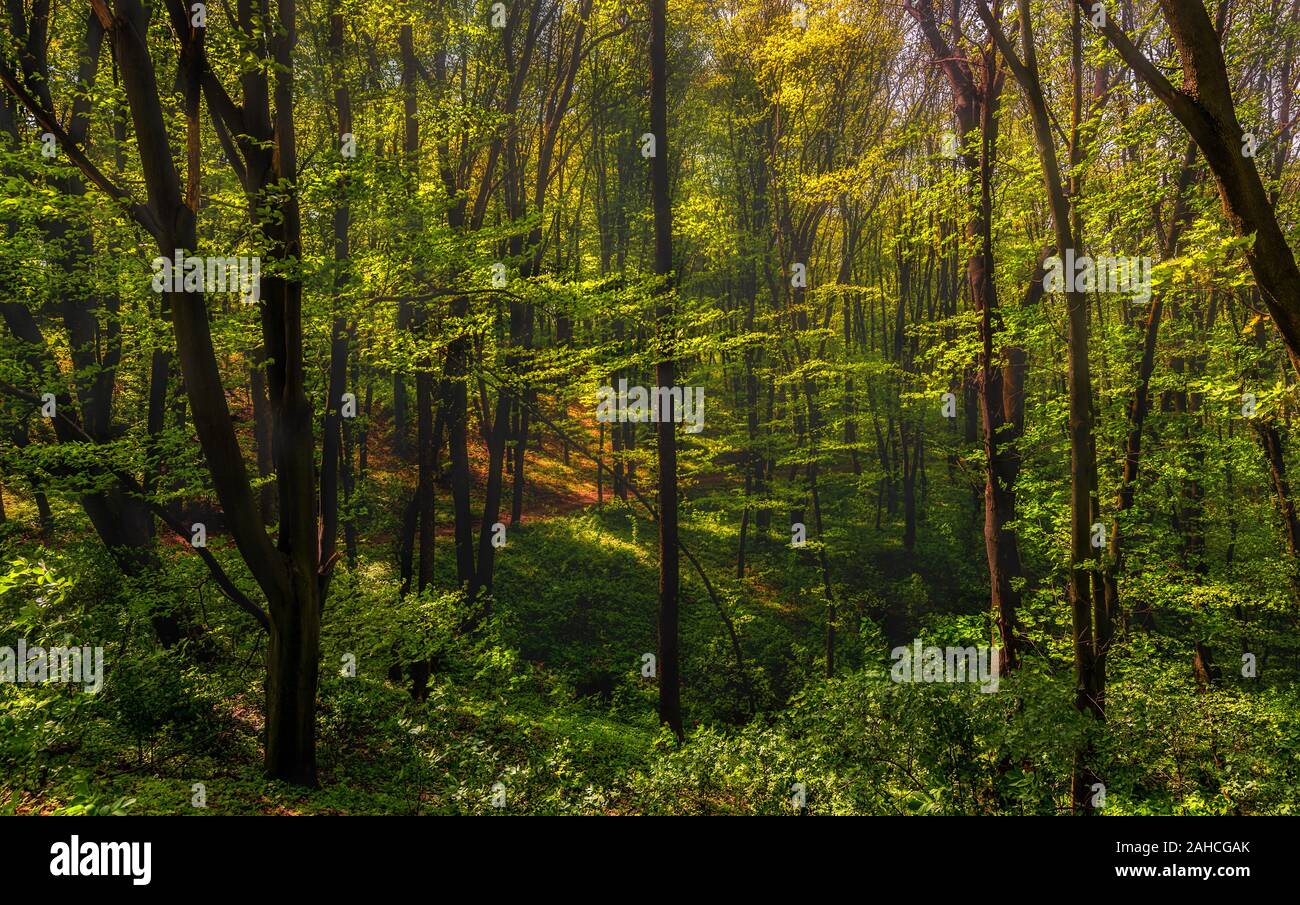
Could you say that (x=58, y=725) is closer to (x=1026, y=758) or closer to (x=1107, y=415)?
(x=1026, y=758)

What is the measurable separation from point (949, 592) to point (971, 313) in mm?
12209

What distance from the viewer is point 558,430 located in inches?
492

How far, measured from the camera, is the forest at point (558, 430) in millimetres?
6766

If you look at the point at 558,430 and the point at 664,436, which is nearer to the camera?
the point at 664,436

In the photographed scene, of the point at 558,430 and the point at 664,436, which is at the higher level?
the point at 558,430

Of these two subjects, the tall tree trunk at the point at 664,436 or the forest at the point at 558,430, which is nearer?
the forest at the point at 558,430

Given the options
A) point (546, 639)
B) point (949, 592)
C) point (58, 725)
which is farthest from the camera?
point (949, 592)

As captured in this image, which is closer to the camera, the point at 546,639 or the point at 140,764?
the point at 140,764

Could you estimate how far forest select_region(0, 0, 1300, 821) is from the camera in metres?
6.77

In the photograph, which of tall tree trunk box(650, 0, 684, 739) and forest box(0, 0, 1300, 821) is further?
tall tree trunk box(650, 0, 684, 739)

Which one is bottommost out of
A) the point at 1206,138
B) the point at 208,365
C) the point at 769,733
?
the point at 769,733

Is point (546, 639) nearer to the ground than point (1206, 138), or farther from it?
nearer to the ground

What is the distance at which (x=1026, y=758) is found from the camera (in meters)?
6.94
